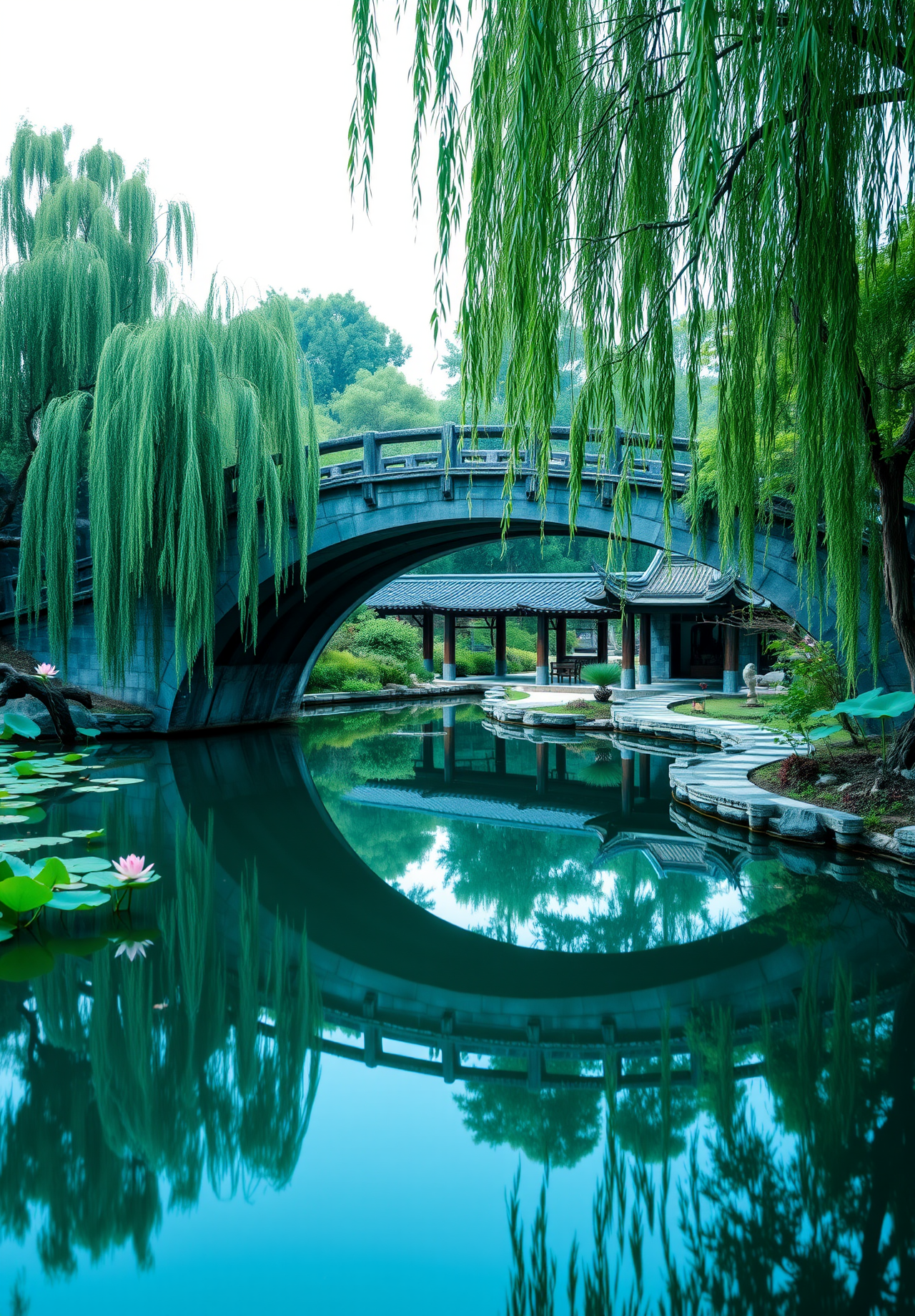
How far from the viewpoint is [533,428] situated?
9.96 ft

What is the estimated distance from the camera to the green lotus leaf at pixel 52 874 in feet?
14.5

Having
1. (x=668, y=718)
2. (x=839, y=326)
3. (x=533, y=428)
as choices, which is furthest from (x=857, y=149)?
(x=668, y=718)

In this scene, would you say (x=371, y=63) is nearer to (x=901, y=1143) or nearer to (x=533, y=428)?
(x=533, y=428)

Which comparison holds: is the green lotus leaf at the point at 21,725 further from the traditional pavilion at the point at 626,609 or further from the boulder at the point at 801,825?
the traditional pavilion at the point at 626,609

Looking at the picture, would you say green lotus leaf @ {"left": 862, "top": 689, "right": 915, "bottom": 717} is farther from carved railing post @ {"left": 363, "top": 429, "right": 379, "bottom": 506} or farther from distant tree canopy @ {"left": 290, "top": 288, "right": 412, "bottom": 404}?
distant tree canopy @ {"left": 290, "top": 288, "right": 412, "bottom": 404}

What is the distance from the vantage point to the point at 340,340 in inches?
1740

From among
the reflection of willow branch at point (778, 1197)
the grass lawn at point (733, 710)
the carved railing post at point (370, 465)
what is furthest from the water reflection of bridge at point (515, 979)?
the carved railing post at point (370, 465)

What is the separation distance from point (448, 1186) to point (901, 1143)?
129cm

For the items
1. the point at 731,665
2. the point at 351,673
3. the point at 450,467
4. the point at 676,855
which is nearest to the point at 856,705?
the point at 676,855

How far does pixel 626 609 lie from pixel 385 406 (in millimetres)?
19040

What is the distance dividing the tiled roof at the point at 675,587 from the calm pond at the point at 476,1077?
38.4 feet

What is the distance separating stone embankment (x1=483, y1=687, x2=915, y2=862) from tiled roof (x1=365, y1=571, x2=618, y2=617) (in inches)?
247

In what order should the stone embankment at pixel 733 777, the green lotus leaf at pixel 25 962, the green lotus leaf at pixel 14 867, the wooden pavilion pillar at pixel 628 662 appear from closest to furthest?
1. the green lotus leaf at pixel 25 962
2. the green lotus leaf at pixel 14 867
3. the stone embankment at pixel 733 777
4. the wooden pavilion pillar at pixel 628 662

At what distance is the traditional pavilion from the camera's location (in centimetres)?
1828
